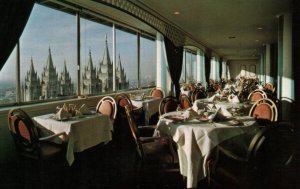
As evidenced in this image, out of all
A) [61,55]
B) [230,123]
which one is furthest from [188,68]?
[230,123]

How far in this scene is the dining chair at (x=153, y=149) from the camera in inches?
111

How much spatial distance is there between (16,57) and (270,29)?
7854 mm

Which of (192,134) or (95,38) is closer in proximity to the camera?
(192,134)

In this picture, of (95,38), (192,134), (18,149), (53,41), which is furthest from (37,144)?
(95,38)

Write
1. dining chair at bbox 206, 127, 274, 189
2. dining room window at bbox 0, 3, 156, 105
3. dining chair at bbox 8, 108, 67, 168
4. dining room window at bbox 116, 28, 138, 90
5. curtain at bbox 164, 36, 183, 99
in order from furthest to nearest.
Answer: curtain at bbox 164, 36, 183, 99 < dining room window at bbox 116, 28, 138, 90 < dining room window at bbox 0, 3, 156, 105 < dining chair at bbox 8, 108, 67, 168 < dining chair at bbox 206, 127, 274, 189

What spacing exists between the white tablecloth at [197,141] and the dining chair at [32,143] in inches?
54.1

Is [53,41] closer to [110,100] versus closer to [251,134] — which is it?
[110,100]

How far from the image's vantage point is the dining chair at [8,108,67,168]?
285 cm

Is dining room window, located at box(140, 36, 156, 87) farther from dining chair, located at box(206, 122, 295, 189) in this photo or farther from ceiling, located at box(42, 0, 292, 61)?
dining chair, located at box(206, 122, 295, 189)

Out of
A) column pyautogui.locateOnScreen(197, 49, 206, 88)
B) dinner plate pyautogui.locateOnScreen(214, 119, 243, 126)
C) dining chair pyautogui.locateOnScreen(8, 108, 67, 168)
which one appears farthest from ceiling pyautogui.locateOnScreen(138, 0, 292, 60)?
column pyautogui.locateOnScreen(197, 49, 206, 88)

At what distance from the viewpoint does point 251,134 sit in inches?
116

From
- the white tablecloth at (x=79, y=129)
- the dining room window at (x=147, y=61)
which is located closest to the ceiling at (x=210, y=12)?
the dining room window at (x=147, y=61)

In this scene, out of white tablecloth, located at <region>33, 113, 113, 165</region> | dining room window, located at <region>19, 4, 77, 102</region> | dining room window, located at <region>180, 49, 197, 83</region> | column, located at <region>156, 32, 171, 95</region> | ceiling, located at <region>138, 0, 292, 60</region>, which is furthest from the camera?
dining room window, located at <region>180, 49, 197, 83</region>

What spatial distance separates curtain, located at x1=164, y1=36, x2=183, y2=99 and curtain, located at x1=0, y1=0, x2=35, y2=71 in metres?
5.25
